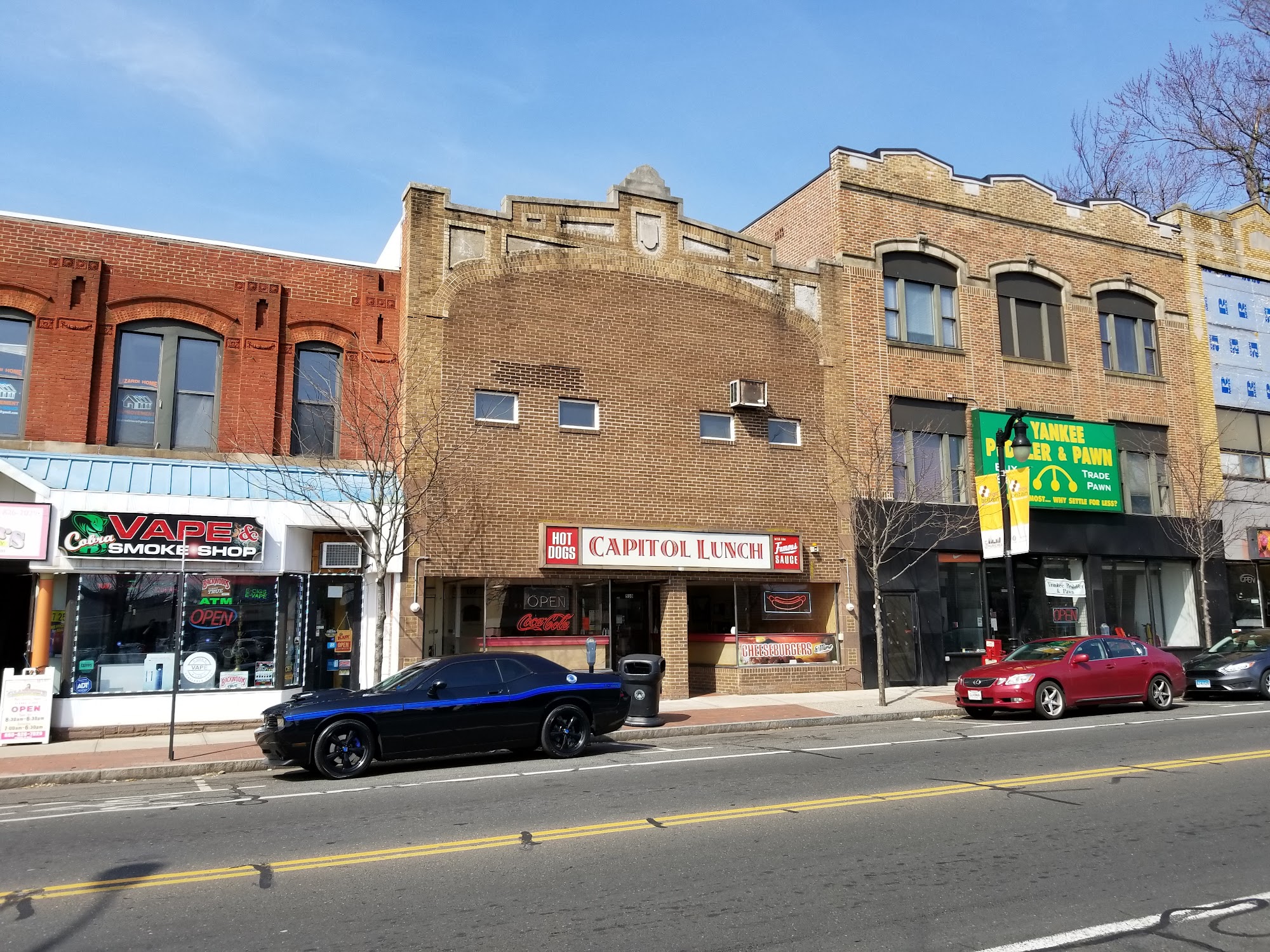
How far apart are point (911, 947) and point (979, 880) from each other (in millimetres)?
1464

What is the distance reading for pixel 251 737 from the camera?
610 inches

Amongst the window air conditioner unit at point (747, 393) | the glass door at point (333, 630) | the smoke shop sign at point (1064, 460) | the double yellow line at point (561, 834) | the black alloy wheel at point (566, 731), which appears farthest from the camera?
the smoke shop sign at point (1064, 460)

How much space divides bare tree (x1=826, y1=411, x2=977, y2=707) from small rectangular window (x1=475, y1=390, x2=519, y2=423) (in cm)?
724

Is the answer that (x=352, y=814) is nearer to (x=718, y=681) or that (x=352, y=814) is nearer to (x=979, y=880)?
(x=979, y=880)

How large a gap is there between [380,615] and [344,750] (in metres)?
→ 4.80

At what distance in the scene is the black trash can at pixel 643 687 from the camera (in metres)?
15.7

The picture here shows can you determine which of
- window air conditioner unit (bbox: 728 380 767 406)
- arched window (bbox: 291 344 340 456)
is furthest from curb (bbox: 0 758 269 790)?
window air conditioner unit (bbox: 728 380 767 406)

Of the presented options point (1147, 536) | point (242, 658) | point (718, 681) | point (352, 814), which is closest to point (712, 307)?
point (718, 681)

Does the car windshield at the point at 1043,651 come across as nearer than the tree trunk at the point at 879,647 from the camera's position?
Yes

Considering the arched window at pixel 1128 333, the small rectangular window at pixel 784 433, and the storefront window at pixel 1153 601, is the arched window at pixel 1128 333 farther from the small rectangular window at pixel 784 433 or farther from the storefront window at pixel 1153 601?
the small rectangular window at pixel 784 433

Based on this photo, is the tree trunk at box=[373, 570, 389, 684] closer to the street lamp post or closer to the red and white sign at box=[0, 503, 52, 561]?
the red and white sign at box=[0, 503, 52, 561]

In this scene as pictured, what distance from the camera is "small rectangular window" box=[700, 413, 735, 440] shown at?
2131cm

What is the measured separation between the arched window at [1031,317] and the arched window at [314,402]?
16099 millimetres

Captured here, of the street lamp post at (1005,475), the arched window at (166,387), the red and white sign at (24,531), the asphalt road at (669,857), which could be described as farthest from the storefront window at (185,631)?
the street lamp post at (1005,475)
